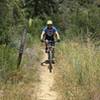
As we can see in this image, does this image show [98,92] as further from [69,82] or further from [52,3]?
[52,3]

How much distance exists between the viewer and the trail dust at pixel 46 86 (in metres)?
10.1

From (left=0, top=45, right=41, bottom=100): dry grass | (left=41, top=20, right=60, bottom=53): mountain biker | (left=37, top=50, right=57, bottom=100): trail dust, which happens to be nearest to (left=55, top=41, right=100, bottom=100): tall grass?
(left=37, top=50, right=57, bottom=100): trail dust

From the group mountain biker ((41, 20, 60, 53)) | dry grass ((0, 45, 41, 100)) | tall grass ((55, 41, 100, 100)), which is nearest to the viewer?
tall grass ((55, 41, 100, 100))

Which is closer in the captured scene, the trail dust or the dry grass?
the dry grass

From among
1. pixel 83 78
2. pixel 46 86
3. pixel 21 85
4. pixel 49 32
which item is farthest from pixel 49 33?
pixel 83 78

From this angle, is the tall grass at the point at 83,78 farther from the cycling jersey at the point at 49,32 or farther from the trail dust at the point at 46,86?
the cycling jersey at the point at 49,32

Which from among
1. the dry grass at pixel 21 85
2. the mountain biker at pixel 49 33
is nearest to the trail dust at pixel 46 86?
the dry grass at pixel 21 85

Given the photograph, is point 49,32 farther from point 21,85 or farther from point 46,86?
point 21,85

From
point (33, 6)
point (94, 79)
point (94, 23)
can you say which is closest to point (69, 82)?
point (94, 79)

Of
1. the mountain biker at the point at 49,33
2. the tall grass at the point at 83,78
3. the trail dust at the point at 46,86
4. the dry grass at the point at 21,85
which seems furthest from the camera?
the mountain biker at the point at 49,33

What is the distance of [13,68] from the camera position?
468 inches

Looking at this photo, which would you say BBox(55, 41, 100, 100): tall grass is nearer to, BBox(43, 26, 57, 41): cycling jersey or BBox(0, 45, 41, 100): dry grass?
BBox(0, 45, 41, 100): dry grass

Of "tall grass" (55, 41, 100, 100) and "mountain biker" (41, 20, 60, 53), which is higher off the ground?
"mountain biker" (41, 20, 60, 53)

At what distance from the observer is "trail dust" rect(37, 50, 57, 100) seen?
33.1 ft
